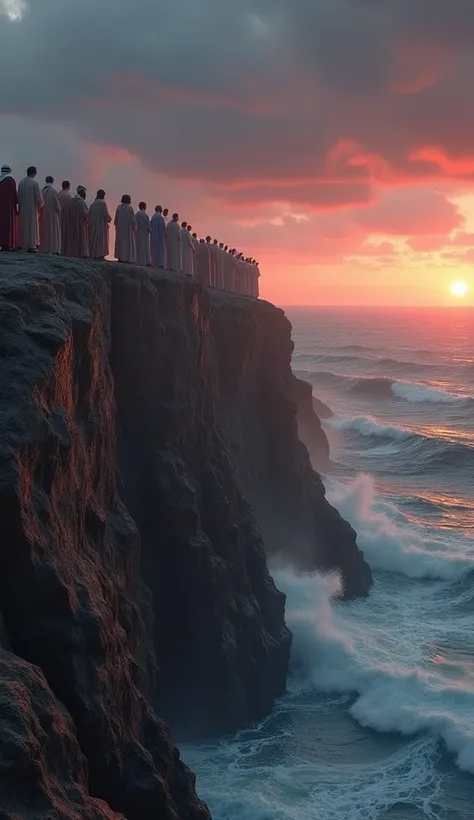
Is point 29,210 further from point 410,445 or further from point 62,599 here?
Answer: point 410,445

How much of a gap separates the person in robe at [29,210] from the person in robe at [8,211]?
0.19 metres

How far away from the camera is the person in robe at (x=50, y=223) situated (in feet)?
66.1

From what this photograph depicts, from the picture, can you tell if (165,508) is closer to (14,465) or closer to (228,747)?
(228,747)

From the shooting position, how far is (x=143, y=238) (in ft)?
79.5

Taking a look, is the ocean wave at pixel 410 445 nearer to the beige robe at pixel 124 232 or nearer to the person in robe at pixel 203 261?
the person in robe at pixel 203 261

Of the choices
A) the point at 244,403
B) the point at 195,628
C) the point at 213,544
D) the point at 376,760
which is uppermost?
the point at 244,403

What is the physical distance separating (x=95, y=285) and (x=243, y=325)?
11.6 metres

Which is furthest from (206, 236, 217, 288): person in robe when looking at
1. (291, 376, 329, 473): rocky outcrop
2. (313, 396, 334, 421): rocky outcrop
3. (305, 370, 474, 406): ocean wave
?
(305, 370, 474, 406): ocean wave

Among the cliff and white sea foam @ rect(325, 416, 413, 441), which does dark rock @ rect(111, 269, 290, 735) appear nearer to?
the cliff

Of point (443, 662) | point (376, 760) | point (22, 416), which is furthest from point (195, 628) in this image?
point (22, 416)

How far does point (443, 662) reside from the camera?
78.7 feet

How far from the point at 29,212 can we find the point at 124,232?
4.17 metres

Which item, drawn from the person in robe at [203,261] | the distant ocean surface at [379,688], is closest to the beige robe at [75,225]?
the person in robe at [203,261]

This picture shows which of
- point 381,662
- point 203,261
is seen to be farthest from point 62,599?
point 203,261
